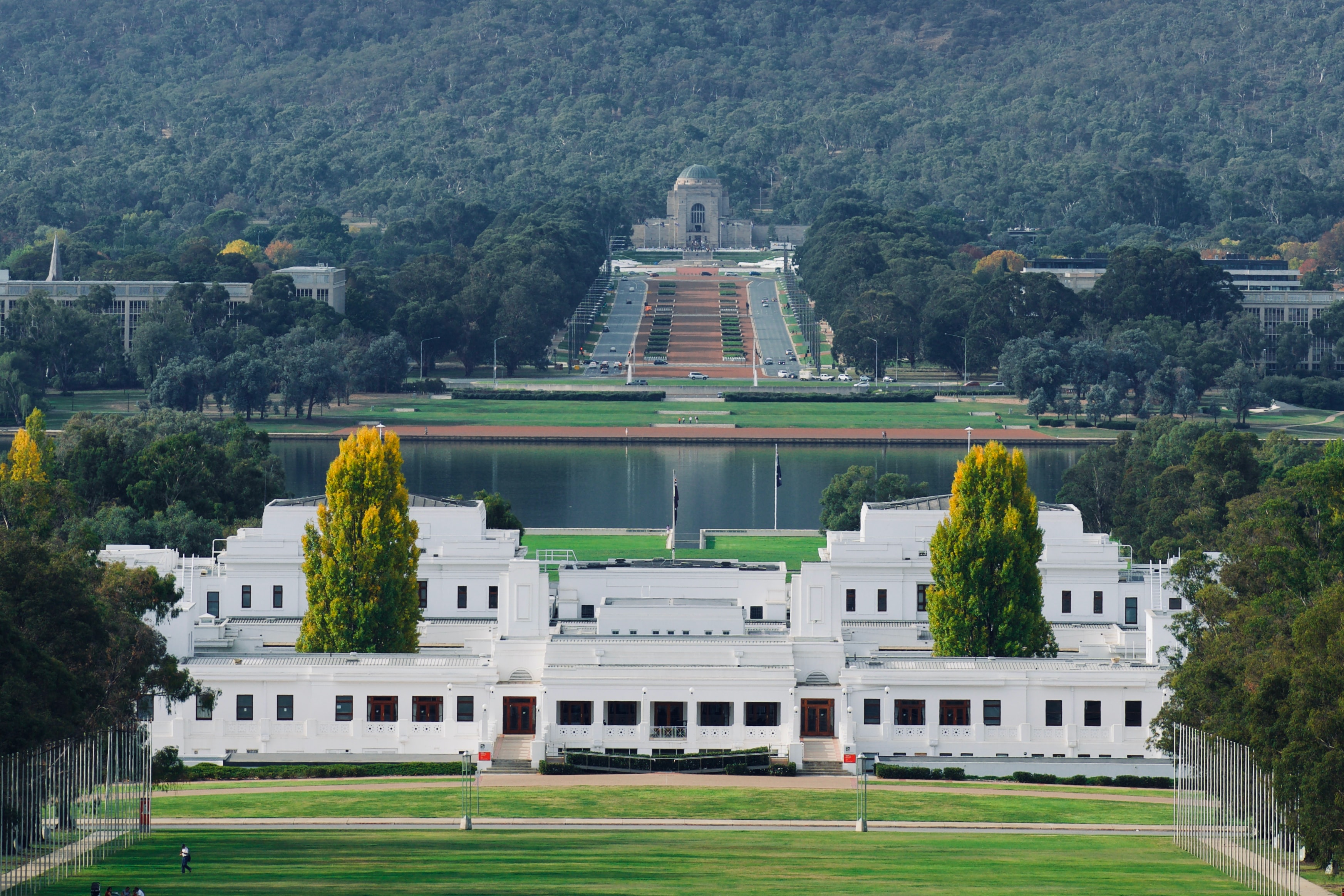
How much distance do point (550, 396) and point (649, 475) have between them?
37.8 m

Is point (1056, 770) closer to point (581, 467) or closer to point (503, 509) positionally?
point (503, 509)

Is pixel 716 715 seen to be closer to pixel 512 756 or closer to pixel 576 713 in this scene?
pixel 576 713

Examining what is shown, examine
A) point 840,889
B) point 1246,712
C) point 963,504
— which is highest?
point 963,504

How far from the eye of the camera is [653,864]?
161ft

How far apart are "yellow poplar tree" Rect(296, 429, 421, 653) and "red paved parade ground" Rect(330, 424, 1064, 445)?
258 feet

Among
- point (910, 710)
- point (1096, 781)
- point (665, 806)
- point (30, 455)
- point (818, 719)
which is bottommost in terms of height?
point (665, 806)

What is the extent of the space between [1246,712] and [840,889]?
11286 millimetres

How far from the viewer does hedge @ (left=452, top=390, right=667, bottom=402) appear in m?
168

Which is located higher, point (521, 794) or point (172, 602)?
point (172, 602)

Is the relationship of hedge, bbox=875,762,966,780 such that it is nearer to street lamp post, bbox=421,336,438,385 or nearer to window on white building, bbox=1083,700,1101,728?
window on white building, bbox=1083,700,1101,728

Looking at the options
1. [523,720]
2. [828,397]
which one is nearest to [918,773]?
[523,720]

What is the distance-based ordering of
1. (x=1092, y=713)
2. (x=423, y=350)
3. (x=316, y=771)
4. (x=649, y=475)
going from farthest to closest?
(x=423, y=350)
(x=649, y=475)
(x=1092, y=713)
(x=316, y=771)

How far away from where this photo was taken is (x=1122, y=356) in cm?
16662

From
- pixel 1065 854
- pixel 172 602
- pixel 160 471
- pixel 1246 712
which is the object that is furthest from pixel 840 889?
pixel 160 471
